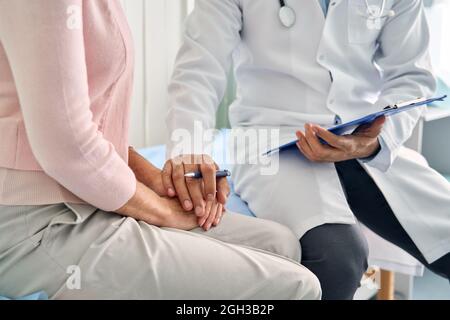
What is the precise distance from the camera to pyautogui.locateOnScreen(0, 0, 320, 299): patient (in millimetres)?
528

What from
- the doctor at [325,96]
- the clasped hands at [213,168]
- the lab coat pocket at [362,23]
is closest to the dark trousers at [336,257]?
the doctor at [325,96]

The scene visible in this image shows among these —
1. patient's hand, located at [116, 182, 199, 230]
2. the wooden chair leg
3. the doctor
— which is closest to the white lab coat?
the doctor

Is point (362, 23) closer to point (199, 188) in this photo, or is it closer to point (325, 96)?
point (325, 96)

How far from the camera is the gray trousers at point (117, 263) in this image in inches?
23.2

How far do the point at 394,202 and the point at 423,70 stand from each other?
29 cm

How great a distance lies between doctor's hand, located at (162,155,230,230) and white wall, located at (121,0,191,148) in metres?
0.70

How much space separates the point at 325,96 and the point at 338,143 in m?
0.17

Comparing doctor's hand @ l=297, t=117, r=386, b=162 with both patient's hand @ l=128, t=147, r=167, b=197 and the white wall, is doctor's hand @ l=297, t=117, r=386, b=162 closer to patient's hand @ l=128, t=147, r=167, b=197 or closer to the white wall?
patient's hand @ l=128, t=147, r=167, b=197

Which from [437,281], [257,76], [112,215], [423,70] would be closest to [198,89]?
[257,76]

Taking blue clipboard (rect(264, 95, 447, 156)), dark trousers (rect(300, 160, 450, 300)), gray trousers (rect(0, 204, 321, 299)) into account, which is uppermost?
blue clipboard (rect(264, 95, 447, 156))

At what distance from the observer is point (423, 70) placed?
1.04 metres

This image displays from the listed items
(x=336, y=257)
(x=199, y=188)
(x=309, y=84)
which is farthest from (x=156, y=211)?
(x=309, y=84)

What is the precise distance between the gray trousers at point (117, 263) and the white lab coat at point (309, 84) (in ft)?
0.81

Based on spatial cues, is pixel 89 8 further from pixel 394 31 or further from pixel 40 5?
pixel 394 31
